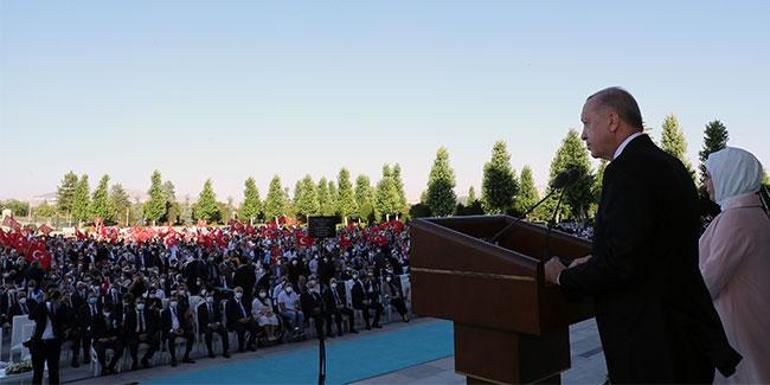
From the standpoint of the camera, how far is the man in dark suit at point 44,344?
8.74m

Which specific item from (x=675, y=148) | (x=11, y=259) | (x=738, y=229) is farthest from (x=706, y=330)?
(x=675, y=148)

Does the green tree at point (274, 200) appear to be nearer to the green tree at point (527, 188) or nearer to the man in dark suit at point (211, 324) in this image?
the green tree at point (527, 188)

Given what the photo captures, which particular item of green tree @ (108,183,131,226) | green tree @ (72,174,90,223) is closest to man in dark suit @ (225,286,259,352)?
green tree @ (72,174,90,223)

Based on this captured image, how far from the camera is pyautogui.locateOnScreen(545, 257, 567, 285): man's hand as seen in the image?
174cm

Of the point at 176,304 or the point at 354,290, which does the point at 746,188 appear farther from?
the point at 354,290

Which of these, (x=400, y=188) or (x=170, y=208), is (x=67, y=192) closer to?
(x=170, y=208)

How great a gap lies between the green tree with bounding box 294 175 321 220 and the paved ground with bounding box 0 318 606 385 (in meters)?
56.6

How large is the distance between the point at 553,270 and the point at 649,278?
0.27 m

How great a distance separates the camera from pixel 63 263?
20594mm

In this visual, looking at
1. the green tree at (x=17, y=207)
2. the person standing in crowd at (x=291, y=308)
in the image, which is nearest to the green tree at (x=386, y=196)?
the person standing in crowd at (x=291, y=308)

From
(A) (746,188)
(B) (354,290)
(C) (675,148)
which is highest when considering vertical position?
(C) (675,148)

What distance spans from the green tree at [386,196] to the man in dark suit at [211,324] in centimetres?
4881

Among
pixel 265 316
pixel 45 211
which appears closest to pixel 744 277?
pixel 265 316

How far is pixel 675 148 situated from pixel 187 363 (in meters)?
43.1
